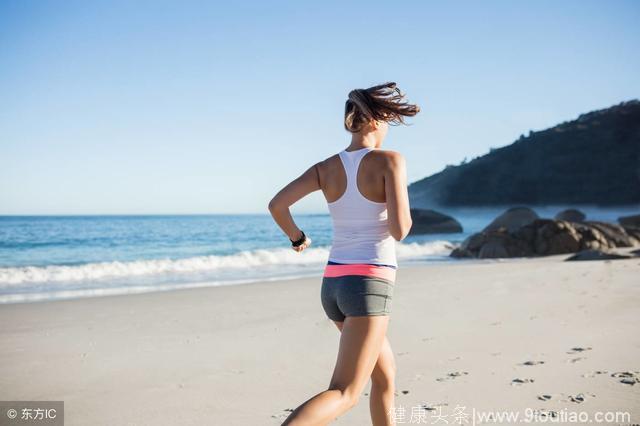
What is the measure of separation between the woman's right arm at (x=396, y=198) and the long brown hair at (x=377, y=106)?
282 millimetres

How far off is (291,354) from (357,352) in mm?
3131

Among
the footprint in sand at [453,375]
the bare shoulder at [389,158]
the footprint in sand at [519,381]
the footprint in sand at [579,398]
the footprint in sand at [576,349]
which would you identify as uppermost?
the bare shoulder at [389,158]

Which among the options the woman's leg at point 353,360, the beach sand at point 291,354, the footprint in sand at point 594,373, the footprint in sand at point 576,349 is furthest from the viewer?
the footprint in sand at point 576,349

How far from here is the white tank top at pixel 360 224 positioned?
272 cm

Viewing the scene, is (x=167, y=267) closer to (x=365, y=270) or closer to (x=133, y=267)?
(x=133, y=267)

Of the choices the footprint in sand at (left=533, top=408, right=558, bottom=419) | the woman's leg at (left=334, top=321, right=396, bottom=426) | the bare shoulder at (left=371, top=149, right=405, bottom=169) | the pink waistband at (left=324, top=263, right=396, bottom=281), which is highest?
the bare shoulder at (left=371, top=149, right=405, bottom=169)

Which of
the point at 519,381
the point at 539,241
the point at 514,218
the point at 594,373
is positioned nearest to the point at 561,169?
the point at 514,218

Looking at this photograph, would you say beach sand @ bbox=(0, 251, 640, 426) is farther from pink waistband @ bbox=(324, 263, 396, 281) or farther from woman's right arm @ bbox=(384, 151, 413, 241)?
woman's right arm @ bbox=(384, 151, 413, 241)

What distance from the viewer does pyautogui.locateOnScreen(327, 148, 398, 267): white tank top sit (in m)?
2.72

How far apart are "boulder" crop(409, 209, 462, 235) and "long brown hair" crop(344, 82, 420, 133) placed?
124ft

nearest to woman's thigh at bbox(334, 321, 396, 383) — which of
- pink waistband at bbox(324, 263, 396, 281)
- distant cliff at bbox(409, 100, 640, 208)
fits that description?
pink waistband at bbox(324, 263, 396, 281)

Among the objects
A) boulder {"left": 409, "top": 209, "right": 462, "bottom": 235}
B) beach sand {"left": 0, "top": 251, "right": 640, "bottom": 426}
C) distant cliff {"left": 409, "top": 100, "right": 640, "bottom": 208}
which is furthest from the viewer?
distant cliff {"left": 409, "top": 100, "right": 640, "bottom": 208}

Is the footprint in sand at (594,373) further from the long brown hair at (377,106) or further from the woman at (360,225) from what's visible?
the long brown hair at (377,106)

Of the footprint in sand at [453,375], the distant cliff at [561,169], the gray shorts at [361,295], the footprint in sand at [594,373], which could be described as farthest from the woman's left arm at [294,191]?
the distant cliff at [561,169]
